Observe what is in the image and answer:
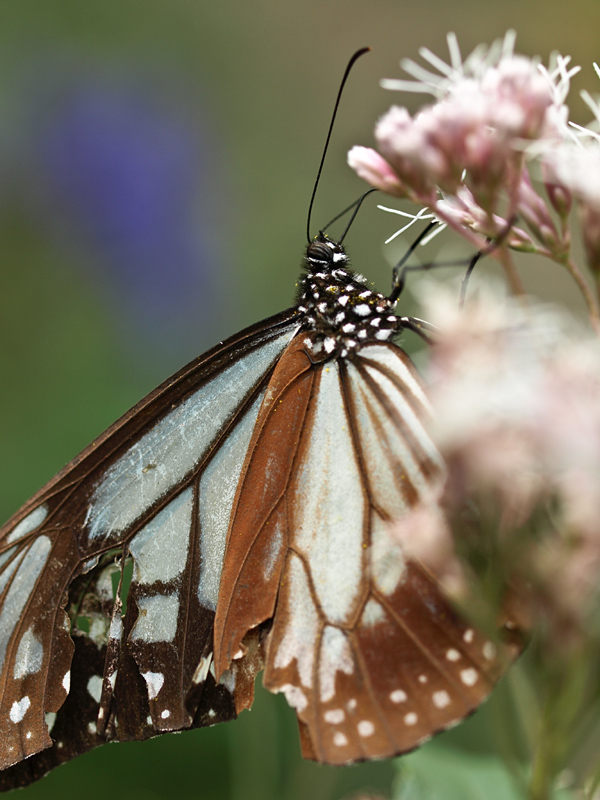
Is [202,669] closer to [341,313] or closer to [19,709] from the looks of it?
[19,709]

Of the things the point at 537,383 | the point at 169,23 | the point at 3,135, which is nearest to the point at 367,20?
the point at 169,23

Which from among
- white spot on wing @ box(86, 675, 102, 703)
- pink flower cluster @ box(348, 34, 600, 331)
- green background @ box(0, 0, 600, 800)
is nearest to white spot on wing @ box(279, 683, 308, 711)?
white spot on wing @ box(86, 675, 102, 703)

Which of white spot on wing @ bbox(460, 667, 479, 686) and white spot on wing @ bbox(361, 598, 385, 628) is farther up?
white spot on wing @ bbox(361, 598, 385, 628)

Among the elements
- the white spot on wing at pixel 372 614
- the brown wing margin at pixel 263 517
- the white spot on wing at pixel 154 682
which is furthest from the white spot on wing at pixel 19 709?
the white spot on wing at pixel 372 614

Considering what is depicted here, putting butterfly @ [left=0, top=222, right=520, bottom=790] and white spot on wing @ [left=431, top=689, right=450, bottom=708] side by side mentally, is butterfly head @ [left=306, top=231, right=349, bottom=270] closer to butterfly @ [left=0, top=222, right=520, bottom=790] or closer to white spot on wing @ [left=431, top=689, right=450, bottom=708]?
butterfly @ [left=0, top=222, right=520, bottom=790]

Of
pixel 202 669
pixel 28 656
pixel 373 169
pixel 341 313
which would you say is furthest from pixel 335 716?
pixel 373 169

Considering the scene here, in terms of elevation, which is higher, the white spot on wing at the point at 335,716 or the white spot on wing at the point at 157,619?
the white spot on wing at the point at 157,619

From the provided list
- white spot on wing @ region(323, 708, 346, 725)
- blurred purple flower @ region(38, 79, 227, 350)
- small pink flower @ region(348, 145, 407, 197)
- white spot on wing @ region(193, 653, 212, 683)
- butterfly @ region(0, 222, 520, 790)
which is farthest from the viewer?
blurred purple flower @ region(38, 79, 227, 350)

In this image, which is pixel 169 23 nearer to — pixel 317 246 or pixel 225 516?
pixel 317 246

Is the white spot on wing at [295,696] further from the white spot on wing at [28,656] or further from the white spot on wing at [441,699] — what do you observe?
the white spot on wing at [28,656]
